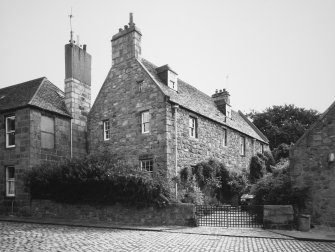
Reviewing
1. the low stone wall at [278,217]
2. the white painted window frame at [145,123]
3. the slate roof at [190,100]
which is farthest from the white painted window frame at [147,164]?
the low stone wall at [278,217]

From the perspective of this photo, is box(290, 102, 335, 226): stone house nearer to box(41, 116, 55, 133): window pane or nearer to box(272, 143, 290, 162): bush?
box(41, 116, 55, 133): window pane

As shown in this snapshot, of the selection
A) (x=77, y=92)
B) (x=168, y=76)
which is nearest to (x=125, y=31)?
(x=168, y=76)

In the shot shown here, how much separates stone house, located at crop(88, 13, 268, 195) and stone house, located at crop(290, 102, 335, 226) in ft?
21.9

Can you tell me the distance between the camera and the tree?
139 feet

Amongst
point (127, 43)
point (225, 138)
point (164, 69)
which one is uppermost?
point (127, 43)

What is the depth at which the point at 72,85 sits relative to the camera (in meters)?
20.6

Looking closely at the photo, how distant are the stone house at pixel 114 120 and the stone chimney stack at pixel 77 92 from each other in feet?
0.21

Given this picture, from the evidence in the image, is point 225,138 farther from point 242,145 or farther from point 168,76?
point 168,76

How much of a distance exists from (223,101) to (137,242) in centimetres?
1854

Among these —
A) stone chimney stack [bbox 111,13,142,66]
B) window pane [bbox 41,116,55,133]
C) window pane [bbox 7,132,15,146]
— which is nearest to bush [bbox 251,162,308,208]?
stone chimney stack [bbox 111,13,142,66]

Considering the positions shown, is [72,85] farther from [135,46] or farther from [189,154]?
[189,154]

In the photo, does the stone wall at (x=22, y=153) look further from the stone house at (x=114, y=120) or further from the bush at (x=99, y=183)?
the bush at (x=99, y=183)

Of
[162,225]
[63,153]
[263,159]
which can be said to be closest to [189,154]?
[162,225]

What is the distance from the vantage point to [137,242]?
9.41m
